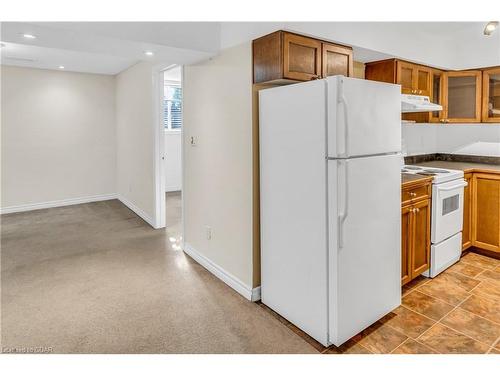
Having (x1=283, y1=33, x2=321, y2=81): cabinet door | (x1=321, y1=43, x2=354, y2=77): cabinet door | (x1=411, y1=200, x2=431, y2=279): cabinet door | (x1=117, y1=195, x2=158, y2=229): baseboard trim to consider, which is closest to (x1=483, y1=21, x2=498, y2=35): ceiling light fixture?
(x1=321, y1=43, x2=354, y2=77): cabinet door

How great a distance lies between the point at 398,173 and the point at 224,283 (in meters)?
1.70

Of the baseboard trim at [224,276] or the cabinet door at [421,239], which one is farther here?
the cabinet door at [421,239]

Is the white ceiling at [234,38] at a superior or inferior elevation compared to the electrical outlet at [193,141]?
superior

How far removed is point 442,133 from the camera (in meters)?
4.48

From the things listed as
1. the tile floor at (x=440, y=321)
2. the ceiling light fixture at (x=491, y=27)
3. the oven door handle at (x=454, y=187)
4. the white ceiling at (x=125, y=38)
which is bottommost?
the tile floor at (x=440, y=321)

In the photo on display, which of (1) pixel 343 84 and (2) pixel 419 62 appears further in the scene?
(2) pixel 419 62

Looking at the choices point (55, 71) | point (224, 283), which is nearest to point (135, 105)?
point (55, 71)

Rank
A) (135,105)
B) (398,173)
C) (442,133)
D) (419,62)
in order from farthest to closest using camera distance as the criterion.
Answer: (135,105) < (442,133) < (419,62) < (398,173)

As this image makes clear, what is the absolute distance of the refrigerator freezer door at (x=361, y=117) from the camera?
1970 mm

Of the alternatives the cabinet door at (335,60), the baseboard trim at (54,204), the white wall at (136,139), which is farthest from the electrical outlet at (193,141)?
the baseboard trim at (54,204)

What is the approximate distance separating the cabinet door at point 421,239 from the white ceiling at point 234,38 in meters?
1.44

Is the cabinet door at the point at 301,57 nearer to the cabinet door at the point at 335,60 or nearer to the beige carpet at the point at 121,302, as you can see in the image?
the cabinet door at the point at 335,60

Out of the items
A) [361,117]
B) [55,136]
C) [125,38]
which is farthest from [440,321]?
[55,136]

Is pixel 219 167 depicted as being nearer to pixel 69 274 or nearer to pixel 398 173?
pixel 398 173
